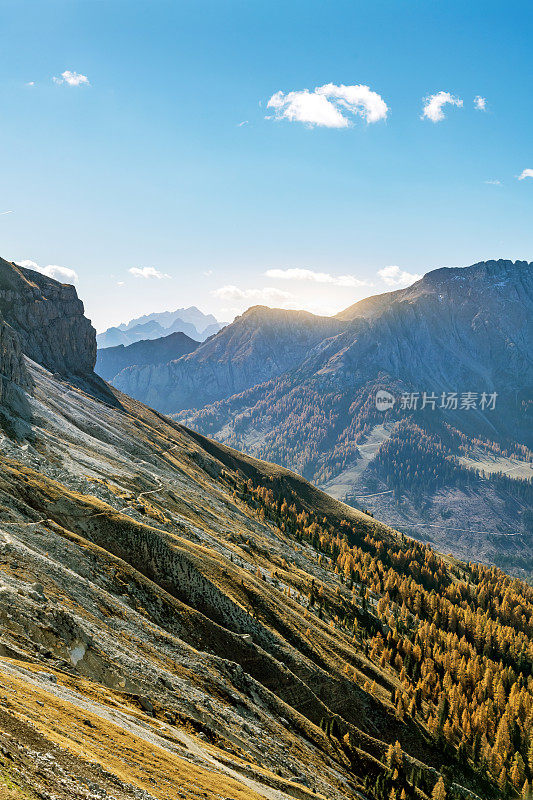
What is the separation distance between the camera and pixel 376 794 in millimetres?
74812

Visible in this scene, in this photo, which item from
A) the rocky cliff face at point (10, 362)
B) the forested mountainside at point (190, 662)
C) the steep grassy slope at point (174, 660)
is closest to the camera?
the steep grassy slope at point (174, 660)

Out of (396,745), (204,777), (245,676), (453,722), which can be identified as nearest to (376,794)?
(396,745)

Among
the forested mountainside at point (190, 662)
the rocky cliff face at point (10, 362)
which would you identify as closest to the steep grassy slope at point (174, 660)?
the forested mountainside at point (190, 662)

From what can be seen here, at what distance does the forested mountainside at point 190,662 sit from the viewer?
113ft

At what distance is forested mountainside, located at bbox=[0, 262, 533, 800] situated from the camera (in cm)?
3456

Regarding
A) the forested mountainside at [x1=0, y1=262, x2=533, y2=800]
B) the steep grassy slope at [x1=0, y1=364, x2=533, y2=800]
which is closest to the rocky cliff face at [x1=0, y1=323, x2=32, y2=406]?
the forested mountainside at [x1=0, y1=262, x2=533, y2=800]

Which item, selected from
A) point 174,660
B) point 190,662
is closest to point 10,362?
point 174,660

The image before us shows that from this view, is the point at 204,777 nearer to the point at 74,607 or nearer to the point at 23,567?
the point at 74,607

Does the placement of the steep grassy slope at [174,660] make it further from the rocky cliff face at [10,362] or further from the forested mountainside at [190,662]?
the rocky cliff face at [10,362]

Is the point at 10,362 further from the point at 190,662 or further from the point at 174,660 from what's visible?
the point at 190,662

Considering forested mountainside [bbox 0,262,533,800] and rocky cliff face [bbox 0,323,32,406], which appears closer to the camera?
forested mountainside [bbox 0,262,533,800]

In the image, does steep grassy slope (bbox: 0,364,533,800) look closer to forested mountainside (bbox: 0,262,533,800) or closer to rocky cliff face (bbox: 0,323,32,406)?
forested mountainside (bbox: 0,262,533,800)

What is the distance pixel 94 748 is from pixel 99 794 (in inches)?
222

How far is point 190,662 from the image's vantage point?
63250mm
